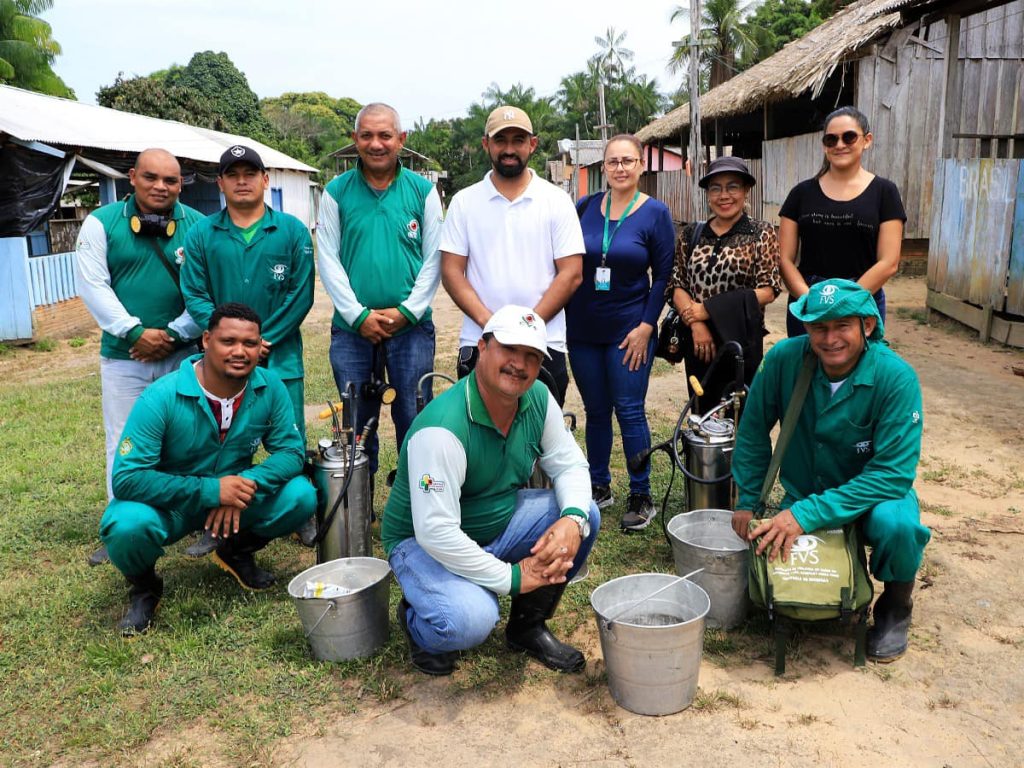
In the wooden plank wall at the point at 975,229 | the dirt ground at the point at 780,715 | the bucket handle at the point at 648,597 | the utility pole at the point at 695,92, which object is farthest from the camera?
the utility pole at the point at 695,92

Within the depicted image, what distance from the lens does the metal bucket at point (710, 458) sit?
4.18m

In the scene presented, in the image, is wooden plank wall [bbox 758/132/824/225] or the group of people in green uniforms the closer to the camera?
the group of people in green uniforms

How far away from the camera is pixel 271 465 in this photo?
3893 millimetres

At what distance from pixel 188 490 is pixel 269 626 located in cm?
70

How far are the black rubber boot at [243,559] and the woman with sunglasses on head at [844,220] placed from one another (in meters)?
3.04

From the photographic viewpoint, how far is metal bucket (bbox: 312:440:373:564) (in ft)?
13.4

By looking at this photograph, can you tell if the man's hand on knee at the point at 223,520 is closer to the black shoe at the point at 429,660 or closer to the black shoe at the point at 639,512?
the black shoe at the point at 429,660

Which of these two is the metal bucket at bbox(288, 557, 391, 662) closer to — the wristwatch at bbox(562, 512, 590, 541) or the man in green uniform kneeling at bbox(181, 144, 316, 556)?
the wristwatch at bbox(562, 512, 590, 541)

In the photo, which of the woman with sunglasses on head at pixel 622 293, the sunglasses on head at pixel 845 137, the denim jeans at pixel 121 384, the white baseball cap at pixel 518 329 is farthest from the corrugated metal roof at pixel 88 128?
the white baseball cap at pixel 518 329

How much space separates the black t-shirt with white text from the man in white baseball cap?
1945 mm

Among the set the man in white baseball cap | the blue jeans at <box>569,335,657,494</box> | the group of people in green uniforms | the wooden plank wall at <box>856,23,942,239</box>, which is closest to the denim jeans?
the group of people in green uniforms

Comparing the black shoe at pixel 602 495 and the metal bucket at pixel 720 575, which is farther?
the black shoe at pixel 602 495

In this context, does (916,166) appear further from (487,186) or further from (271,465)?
(271,465)

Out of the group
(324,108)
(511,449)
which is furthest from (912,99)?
(324,108)
